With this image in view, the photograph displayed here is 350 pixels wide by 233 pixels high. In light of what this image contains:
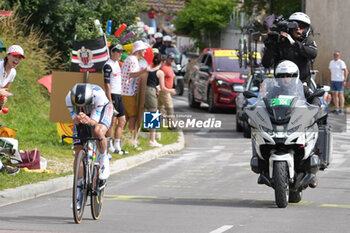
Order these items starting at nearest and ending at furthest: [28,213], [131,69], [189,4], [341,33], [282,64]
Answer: [28,213]
[282,64]
[131,69]
[341,33]
[189,4]

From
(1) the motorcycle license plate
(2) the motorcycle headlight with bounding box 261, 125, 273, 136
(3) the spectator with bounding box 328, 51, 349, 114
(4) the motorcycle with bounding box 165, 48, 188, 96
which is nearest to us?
(2) the motorcycle headlight with bounding box 261, 125, 273, 136

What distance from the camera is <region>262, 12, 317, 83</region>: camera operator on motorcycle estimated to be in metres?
12.6

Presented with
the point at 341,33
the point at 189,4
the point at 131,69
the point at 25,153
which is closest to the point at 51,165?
the point at 25,153

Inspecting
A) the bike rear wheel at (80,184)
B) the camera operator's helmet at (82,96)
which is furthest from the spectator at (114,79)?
the bike rear wheel at (80,184)

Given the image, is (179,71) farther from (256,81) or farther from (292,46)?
(292,46)

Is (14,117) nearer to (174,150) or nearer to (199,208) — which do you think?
(174,150)

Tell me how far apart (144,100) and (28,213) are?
24.7 ft

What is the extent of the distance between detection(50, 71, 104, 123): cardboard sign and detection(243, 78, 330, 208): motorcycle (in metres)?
5.12

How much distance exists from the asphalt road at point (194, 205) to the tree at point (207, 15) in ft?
100

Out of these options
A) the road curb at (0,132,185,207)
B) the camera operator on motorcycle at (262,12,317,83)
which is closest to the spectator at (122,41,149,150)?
the road curb at (0,132,185,207)

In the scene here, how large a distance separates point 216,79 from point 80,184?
17.2 metres

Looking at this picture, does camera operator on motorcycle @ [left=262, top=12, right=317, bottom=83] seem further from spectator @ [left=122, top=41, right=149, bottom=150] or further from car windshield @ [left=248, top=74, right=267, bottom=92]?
car windshield @ [left=248, top=74, right=267, bottom=92]

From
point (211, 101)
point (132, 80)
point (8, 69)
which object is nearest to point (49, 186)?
point (8, 69)

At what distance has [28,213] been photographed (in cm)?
1110
